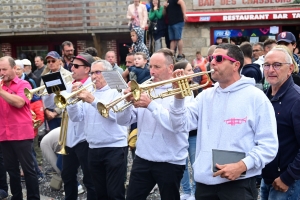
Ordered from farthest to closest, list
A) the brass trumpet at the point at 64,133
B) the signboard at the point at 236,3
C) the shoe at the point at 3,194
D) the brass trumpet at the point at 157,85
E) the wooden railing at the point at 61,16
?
1. the wooden railing at the point at 61,16
2. the signboard at the point at 236,3
3. the shoe at the point at 3,194
4. the brass trumpet at the point at 64,133
5. the brass trumpet at the point at 157,85

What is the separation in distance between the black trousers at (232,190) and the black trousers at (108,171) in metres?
1.63

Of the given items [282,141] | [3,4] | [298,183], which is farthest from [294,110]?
[3,4]

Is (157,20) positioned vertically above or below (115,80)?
above

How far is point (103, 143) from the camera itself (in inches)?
186

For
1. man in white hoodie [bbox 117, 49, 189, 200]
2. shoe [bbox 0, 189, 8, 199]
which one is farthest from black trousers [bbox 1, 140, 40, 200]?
man in white hoodie [bbox 117, 49, 189, 200]

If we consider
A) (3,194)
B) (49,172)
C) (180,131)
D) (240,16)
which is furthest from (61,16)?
(180,131)

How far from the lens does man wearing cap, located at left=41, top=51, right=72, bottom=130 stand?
19.8 ft

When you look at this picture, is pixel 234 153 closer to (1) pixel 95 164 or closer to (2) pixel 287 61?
(2) pixel 287 61

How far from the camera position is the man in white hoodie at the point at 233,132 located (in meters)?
3.07

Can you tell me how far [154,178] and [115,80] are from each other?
1.02 meters

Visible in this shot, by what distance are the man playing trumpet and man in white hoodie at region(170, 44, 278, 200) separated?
157 cm

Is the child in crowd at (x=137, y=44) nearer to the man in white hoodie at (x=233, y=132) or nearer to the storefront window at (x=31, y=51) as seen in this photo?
the man in white hoodie at (x=233, y=132)

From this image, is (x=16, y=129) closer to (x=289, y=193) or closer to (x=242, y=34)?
(x=289, y=193)

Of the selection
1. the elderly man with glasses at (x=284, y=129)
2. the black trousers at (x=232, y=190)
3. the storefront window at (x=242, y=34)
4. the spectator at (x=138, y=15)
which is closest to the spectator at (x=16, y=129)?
the black trousers at (x=232, y=190)
